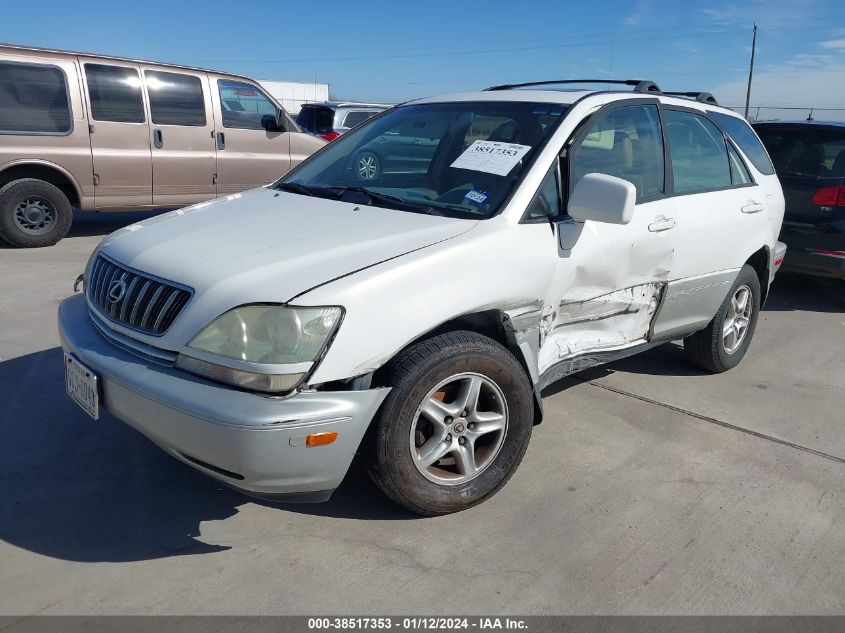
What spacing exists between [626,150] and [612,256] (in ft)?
2.14

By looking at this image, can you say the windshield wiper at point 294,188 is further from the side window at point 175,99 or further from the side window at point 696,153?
the side window at point 175,99

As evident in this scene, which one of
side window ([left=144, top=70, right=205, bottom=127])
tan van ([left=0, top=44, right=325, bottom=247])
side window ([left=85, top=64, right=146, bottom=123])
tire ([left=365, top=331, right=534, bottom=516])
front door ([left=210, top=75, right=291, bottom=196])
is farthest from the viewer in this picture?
front door ([left=210, top=75, right=291, bottom=196])

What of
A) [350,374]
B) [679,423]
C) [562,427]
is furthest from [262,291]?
[679,423]

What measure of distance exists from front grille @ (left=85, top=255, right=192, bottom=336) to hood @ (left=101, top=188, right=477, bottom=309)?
1.5 inches

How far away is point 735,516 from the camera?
314 centimetres

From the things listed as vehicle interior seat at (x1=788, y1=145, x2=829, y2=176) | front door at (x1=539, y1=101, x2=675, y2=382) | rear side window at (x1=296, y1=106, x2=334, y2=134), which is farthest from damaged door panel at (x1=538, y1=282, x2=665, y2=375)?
rear side window at (x1=296, y1=106, x2=334, y2=134)

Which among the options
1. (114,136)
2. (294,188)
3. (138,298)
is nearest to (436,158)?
(294,188)

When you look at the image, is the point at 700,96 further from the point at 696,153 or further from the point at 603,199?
the point at 603,199

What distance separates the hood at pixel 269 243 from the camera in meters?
2.60

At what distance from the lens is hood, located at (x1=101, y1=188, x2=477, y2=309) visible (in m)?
2.60

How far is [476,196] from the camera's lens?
325 centimetres

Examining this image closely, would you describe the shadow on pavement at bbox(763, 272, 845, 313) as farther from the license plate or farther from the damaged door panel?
the license plate

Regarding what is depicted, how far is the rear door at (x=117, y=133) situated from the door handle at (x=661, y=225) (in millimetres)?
6277

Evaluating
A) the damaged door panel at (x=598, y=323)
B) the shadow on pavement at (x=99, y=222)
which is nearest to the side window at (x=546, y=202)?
the damaged door panel at (x=598, y=323)
